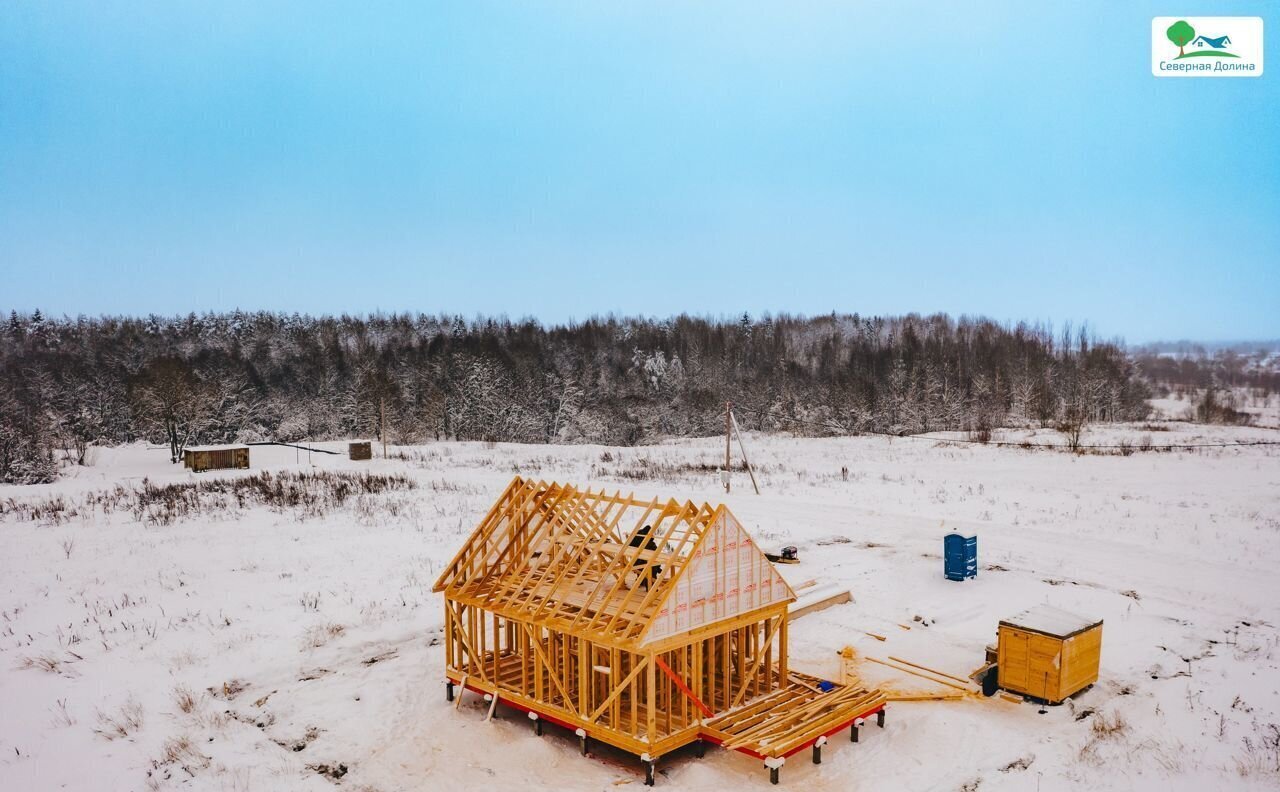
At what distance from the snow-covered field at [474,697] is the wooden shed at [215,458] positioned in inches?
433

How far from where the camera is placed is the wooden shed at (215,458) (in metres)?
43.2

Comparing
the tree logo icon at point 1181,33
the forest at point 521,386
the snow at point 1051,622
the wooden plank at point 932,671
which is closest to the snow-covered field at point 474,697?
the wooden plank at point 932,671

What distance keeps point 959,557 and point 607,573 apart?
1088 centimetres

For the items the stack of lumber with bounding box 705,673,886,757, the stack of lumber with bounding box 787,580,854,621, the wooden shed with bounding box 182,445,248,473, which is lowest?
the stack of lumber with bounding box 787,580,854,621

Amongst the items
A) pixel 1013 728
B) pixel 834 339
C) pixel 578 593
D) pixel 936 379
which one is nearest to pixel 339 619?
pixel 578 593

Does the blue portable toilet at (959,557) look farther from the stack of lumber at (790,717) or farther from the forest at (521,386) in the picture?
the forest at (521,386)

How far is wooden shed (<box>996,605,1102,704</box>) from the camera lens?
11.4 metres

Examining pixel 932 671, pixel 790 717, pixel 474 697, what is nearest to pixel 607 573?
pixel 790 717

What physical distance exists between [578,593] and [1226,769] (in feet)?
27.4

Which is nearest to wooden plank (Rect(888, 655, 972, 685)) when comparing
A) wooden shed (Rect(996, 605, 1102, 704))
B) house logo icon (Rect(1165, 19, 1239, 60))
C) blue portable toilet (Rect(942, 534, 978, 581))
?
wooden shed (Rect(996, 605, 1102, 704))

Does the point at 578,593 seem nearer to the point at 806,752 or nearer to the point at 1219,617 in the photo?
the point at 806,752

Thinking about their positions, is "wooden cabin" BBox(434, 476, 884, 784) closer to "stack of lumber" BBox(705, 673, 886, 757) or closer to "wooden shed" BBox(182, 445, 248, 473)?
"stack of lumber" BBox(705, 673, 886, 757)

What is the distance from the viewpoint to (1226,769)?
30.7ft

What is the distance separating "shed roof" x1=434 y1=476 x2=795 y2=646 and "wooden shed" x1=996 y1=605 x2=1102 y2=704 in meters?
3.51
